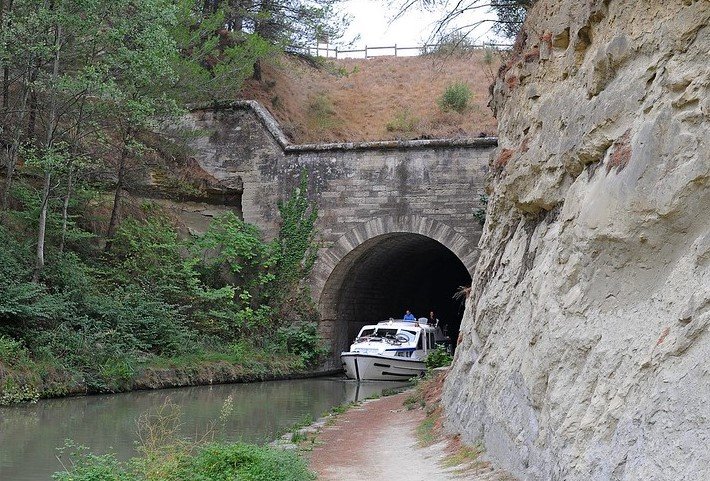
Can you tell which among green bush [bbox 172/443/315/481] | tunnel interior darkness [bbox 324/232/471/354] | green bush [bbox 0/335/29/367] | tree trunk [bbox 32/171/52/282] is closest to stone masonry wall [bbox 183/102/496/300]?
tunnel interior darkness [bbox 324/232/471/354]

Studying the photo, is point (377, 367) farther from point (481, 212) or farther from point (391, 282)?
point (391, 282)

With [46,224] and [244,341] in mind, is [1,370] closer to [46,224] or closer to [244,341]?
[46,224]

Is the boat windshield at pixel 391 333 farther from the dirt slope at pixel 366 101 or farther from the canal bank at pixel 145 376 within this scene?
the dirt slope at pixel 366 101

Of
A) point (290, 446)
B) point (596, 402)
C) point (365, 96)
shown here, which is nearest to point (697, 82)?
point (596, 402)

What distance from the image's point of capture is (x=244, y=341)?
837 inches

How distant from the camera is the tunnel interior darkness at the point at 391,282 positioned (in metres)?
24.0

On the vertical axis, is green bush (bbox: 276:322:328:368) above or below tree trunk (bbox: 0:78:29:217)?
below

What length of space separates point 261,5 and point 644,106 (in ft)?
72.0

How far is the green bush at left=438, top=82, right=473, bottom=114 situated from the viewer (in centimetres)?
3055

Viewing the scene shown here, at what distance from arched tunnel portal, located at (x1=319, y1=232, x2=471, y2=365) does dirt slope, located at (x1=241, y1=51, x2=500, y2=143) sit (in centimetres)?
386

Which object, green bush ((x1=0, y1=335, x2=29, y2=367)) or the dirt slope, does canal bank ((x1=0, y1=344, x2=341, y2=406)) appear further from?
the dirt slope

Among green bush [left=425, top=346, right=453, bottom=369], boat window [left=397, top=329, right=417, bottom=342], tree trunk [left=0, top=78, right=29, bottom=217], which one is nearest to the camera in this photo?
tree trunk [left=0, top=78, right=29, bottom=217]

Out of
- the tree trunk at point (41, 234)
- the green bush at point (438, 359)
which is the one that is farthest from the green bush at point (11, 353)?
the green bush at point (438, 359)

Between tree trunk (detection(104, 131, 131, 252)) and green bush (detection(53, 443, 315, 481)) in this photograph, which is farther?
tree trunk (detection(104, 131, 131, 252))
